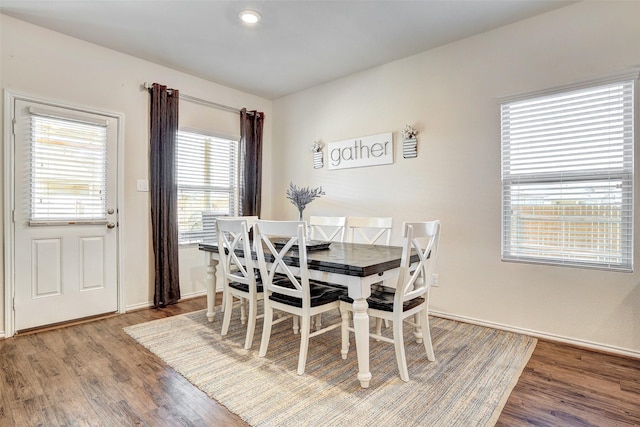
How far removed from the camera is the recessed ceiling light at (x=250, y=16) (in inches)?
103

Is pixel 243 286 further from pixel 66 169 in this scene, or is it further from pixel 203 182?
pixel 66 169

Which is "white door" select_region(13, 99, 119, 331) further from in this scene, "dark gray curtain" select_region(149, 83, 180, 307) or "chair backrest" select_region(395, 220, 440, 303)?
"chair backrest" select_region(395, 220, 440, 303)

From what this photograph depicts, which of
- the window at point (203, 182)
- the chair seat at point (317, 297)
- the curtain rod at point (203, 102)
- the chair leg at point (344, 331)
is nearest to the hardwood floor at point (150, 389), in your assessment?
the chair seat at point (317, 297)

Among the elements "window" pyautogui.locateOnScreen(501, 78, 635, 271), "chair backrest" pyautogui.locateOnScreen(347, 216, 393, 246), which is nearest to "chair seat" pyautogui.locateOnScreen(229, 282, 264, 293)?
"chair backrest" pyautogui.locateOnScreen(347, 216, 393, 246)

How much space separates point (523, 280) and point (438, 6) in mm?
2272

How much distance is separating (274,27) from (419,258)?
2.25 m

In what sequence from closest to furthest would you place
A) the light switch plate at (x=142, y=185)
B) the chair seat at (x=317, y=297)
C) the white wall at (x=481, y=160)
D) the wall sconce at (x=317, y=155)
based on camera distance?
the chair seat at (x=317, y=297)
the white wall at (x=481, y=160)
the light switch plate at (x=142, y=185)
the wall sconce at (x=317, y=155)

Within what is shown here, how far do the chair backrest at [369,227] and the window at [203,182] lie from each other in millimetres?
1811

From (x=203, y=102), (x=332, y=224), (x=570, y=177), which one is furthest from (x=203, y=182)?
(x=570, y=177)

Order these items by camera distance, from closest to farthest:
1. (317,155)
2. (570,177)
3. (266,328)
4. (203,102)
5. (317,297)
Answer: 1. (317,297)
2. (266,328)
3. (570,177)
4. (203,102)
5. (317,155)

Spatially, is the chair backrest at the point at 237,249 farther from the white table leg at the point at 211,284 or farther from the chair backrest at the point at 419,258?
the chair backrest at the point at 419,258

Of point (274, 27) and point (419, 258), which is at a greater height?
point (274, 27)

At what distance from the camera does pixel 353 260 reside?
206 centimetres

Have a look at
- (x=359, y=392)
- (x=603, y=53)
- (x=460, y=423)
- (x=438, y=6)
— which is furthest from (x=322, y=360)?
(x=603, y=53)
